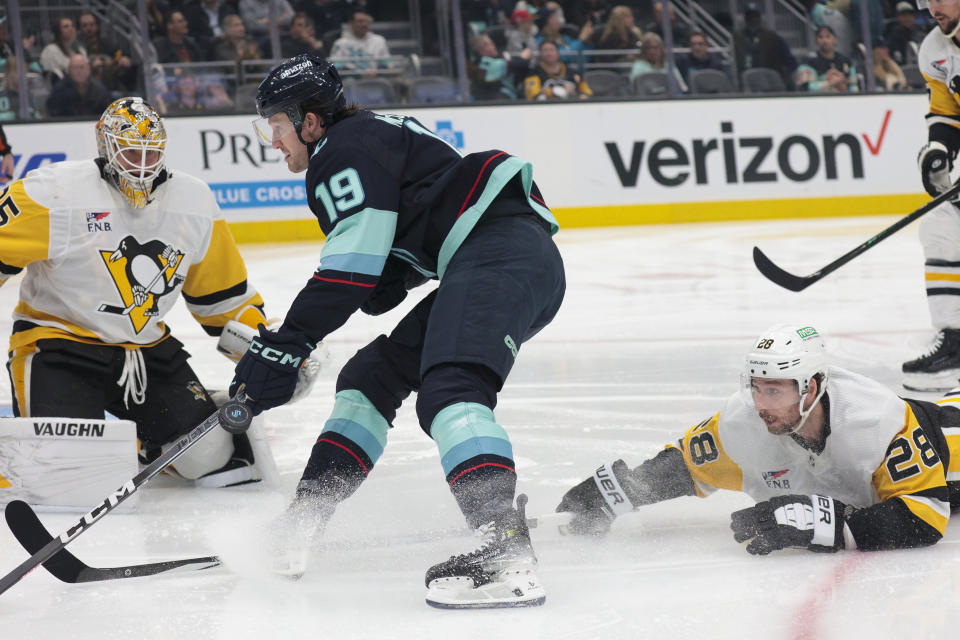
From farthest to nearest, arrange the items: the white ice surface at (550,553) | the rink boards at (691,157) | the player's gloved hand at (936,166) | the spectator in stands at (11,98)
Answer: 1. the rink boards at (691,157)
2. the spectator in stands at (11,98)
3. the player's gloved hand at (936,166)
4. the white ice surface at (550,553)

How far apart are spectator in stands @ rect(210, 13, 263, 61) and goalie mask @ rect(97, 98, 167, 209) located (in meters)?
6.09

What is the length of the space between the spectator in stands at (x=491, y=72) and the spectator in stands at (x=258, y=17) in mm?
1440

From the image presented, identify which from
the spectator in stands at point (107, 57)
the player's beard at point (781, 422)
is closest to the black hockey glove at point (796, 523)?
the player's beard at point (781, 422)

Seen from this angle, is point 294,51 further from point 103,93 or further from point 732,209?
point 732,209

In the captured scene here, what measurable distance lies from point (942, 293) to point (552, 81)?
5.56 m

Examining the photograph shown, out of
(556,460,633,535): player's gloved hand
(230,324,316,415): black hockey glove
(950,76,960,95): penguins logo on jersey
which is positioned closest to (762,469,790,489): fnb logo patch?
(556,460,633,535): player's gloved hand

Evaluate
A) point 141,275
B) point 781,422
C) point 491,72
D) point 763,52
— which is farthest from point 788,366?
point 763,52

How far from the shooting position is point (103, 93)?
8.33 metres

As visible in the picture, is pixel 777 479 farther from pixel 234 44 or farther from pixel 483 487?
pixel 234 44

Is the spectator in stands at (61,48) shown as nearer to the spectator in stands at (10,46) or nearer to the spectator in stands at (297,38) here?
the spectator in stands at (10,46)

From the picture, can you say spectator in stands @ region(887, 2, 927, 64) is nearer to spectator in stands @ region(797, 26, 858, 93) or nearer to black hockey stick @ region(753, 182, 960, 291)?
spectator in stands @ region(797, 26, 858, 93)

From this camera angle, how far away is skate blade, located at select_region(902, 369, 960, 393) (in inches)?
150

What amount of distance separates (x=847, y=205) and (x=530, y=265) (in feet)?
25.2

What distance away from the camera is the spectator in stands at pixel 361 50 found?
9008mm
